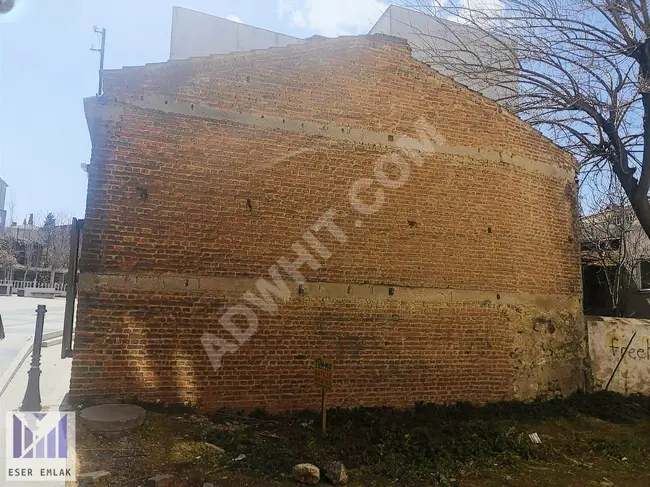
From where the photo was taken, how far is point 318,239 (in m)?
7.18

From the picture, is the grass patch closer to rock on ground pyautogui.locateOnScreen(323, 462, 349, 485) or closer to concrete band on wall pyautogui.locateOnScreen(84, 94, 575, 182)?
rock on ground pyautogui.locateOnScreen(323, 462, 349, 485)

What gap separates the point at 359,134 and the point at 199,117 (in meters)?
2.52

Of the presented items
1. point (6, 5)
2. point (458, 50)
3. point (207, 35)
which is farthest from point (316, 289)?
point (207, 35)

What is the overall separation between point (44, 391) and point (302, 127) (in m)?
5.71

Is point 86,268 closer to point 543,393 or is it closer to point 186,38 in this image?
point 543,393

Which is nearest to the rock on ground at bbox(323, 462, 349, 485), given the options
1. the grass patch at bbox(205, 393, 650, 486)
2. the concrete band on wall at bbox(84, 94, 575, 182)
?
the grass patch at bbox(205, 393, 650, 486)

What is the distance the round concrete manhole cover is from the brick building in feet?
1.12

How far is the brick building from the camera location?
6.31m

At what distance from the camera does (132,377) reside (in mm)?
6133

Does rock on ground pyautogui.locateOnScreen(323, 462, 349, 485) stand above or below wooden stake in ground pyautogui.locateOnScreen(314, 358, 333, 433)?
below

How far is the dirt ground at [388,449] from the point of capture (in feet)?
15.9

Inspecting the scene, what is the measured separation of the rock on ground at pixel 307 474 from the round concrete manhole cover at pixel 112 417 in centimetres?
215

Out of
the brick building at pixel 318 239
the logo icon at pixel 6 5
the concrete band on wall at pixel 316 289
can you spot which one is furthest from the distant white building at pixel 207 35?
the logo icon at pixel 6 5

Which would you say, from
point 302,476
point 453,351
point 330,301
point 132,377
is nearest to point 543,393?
point 453,351
